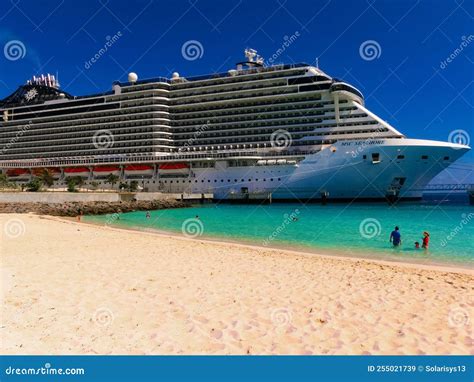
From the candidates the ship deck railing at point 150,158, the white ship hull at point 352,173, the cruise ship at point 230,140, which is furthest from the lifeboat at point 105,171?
the white ship hull at point 352,173

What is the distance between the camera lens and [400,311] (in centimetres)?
616

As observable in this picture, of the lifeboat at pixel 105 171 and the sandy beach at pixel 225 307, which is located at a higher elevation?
the lifeboat at pixel 105 171

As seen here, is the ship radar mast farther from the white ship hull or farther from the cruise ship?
the white ship hull

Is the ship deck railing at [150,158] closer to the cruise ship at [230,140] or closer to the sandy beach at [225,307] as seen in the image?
the cruise ship at [230,140]

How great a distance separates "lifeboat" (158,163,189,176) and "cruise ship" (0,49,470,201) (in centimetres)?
16

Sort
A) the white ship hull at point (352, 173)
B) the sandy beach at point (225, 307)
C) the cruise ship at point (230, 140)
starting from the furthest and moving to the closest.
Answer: the cruise ship at point (230, 140), the white ship hull at point (352, 173), the sandy beach at point (225, 307)

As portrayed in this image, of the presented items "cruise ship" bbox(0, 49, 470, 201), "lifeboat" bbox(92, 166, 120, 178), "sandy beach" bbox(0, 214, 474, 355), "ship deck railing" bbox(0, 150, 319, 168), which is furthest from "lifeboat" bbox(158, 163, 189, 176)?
"sandy beach" bbox(0, 214, 474, 355)

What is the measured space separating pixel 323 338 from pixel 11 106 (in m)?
93.0

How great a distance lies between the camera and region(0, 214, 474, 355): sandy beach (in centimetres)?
459

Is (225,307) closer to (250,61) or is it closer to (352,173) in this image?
(352,173)

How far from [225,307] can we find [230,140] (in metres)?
46.9

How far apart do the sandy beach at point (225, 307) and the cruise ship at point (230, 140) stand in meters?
30.8

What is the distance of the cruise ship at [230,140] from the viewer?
40.0 metres

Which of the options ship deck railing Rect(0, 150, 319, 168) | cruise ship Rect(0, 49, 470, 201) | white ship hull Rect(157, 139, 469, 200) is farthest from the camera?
ship deck railing Rect(0, 150, 319, 168)
